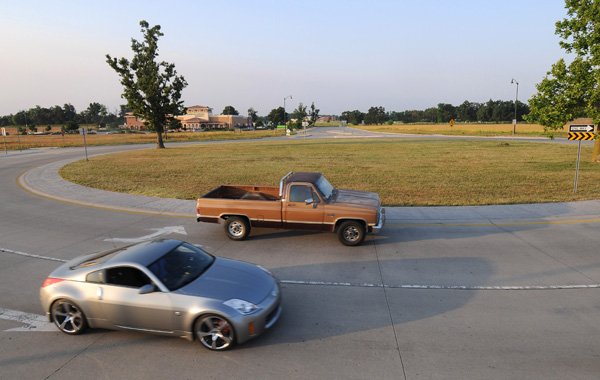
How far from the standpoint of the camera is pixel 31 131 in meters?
118

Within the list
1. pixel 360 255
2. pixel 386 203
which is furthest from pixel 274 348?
pixel 386 203

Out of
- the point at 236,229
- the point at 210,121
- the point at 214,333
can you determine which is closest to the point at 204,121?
the point at 210,121

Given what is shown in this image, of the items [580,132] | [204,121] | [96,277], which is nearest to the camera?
[96,277]

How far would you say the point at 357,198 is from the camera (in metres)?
9.82

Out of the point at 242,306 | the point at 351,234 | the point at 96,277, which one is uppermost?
the point at 96,277

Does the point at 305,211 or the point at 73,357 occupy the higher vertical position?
the point at 305,211

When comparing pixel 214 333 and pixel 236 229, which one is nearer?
pixel 214 333

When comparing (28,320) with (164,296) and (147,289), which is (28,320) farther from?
(164,296)

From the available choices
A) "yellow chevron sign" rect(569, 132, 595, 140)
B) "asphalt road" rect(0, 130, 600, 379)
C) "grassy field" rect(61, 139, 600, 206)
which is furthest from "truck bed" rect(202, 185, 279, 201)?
"yellow chevron sign" rect(569, 132, 595, 140)

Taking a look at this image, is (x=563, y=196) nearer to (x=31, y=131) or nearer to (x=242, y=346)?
(x=242, y=346)

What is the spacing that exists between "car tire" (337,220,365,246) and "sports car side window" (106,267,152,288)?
198 inches

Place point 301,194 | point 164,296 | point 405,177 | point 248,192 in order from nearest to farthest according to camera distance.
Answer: point 164,296, point 301,194, point 248,192, point 405,177

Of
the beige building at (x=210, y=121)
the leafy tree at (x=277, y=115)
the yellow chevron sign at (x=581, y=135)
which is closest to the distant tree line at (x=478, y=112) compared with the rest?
the leafy tree at (x=277, y=115)

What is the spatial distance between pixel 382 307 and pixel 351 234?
312 centimetres
